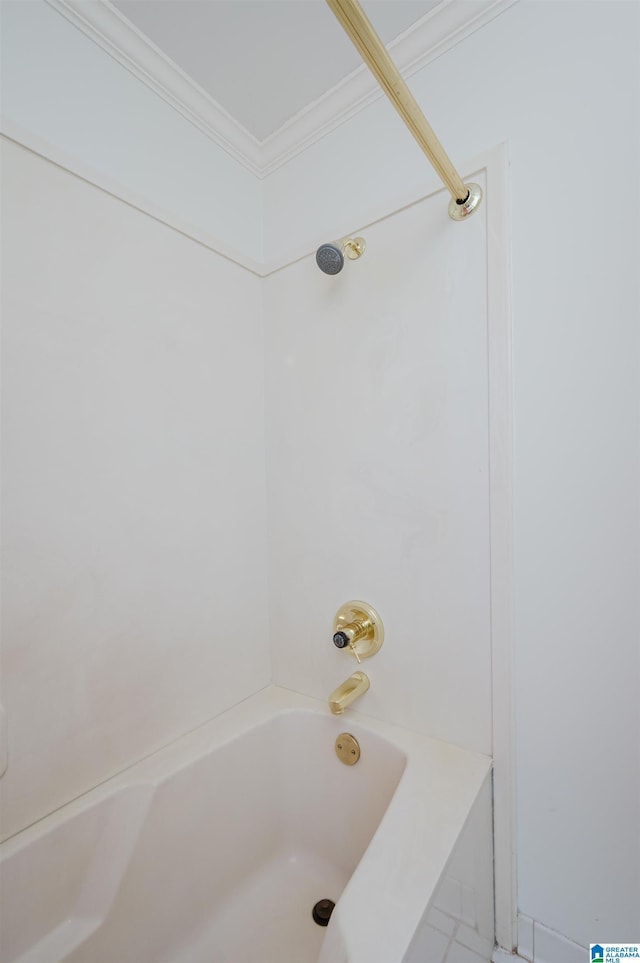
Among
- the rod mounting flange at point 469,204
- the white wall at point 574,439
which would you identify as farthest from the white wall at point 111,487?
the white wall at point 574,439

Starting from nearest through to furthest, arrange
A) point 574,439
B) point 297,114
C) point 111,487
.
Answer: point 574,439 → point 111,487 → point 297,114

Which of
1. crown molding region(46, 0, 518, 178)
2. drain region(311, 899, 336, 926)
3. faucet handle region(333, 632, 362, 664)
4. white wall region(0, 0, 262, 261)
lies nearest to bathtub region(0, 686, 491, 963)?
drain region(311, 899, 336, 926)

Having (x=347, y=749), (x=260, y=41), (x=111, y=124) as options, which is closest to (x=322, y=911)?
(x=347, y=749)

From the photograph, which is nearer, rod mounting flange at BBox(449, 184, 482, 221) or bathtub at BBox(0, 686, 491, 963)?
bathtub at BBox(0, 686, 491, 963)

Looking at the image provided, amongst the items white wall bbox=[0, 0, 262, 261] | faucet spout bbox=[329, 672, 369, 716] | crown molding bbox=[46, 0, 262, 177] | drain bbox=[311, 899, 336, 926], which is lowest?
drain bbox=[311, 899, 336, 926]

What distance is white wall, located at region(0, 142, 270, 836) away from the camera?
85cm

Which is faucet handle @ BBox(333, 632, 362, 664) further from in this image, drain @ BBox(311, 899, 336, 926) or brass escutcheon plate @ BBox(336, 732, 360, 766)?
drain @ BBox(311, 899, 336, 926)

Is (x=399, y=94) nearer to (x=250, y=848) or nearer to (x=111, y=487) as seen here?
(x=111, y=487)

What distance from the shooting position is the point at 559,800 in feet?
2.89

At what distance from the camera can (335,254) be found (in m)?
0.99

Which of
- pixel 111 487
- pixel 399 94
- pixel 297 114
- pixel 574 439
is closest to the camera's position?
pixel 399 94

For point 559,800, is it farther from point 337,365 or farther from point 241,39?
point 241,39

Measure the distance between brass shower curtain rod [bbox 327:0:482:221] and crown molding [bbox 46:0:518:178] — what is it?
1.32ft

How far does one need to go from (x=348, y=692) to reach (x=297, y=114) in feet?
5.49
